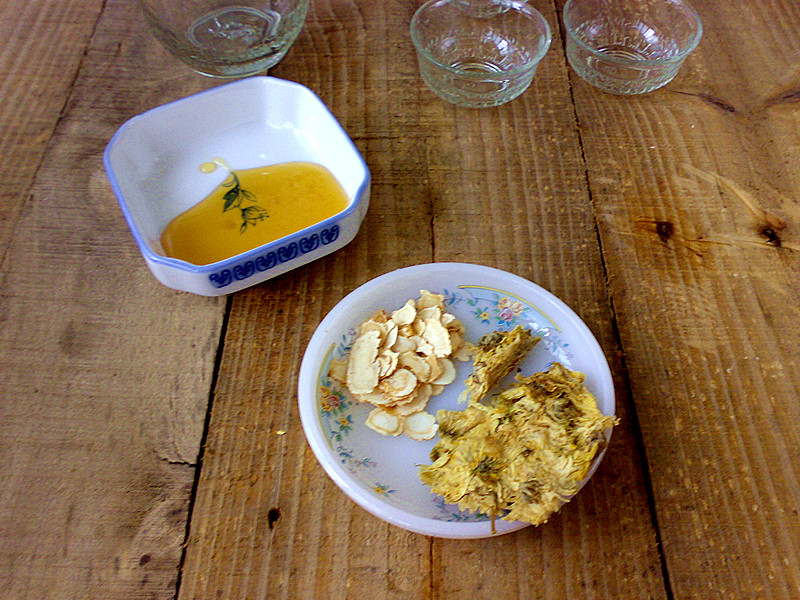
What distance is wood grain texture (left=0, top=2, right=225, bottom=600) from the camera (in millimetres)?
562

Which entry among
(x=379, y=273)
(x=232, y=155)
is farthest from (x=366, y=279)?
(x=232, y=155)

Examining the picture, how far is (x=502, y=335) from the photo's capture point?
62 cm

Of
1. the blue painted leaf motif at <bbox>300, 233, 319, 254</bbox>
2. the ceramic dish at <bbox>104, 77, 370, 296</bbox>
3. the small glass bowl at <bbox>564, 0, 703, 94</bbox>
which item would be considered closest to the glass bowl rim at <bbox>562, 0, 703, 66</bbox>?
the small glass bowl at <bbox>564, 0, 703, 94</bbox>

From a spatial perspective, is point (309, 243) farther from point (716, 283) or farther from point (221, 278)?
point (716, 283)

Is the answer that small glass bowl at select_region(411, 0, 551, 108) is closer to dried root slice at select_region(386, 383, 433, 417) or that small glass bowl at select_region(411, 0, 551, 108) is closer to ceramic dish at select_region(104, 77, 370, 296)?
ceramic dish at select_region(104, 77, 370, 296)

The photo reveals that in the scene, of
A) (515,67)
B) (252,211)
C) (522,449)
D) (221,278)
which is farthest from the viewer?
(515,67)

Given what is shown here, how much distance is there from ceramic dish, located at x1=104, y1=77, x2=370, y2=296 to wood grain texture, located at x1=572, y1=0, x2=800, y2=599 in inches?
12.8

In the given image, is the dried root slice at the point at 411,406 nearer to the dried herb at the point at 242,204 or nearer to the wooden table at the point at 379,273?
the wooden table at the point at 379,273

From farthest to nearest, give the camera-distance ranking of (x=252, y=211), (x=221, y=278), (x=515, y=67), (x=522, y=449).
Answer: (x=515, y=67), (x=252, y=211), (x=221, y=278), (x=522, y=449)

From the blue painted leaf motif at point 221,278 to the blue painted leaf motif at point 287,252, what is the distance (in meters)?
0.05

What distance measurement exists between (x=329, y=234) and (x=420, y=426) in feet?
0.73

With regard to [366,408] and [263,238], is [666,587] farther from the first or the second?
[263,238]

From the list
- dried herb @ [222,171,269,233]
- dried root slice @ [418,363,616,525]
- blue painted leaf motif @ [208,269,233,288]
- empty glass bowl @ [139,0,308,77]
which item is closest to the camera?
dried root slice @ [418,363,616,525]

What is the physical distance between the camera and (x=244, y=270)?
25.5 inches
